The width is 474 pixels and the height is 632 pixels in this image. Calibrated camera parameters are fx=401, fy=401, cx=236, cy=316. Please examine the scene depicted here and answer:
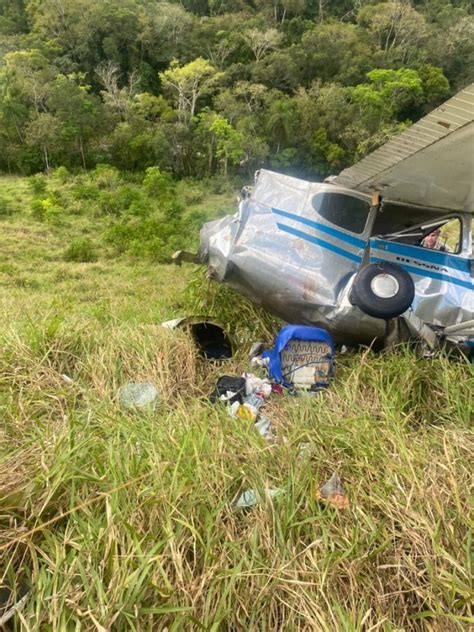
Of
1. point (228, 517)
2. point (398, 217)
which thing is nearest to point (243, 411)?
point (228, 517)

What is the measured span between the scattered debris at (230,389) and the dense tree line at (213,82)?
22.8m

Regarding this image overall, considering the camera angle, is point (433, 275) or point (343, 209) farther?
point (343, 209)

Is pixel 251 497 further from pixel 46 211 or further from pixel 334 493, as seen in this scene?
pixel 46 211

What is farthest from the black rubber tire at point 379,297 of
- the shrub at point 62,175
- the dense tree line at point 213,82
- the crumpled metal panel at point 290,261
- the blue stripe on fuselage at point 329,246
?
the dense tree line at point 213,82

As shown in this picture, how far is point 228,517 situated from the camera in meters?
1.78

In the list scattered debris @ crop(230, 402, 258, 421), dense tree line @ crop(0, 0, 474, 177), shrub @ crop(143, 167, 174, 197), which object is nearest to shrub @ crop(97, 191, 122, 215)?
shrub @ crop(143, 167, 174, 197)

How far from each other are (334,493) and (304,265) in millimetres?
2961

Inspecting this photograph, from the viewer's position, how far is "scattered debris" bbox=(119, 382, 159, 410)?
3.01 metres

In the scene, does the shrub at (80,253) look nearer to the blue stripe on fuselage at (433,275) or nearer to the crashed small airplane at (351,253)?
the crashed small airplane at (351,253)

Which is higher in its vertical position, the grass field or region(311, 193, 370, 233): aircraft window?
region(311, 193, 370, 233): aircraft window

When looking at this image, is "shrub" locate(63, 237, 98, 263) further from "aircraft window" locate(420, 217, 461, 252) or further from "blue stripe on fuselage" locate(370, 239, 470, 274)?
"blue stripe on fuselage" locate(370, 239, 470, 274)

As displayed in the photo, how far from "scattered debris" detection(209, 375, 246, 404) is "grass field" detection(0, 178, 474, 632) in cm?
57

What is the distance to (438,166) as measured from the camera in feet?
11.7

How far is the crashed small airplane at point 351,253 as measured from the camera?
13.3 ft
